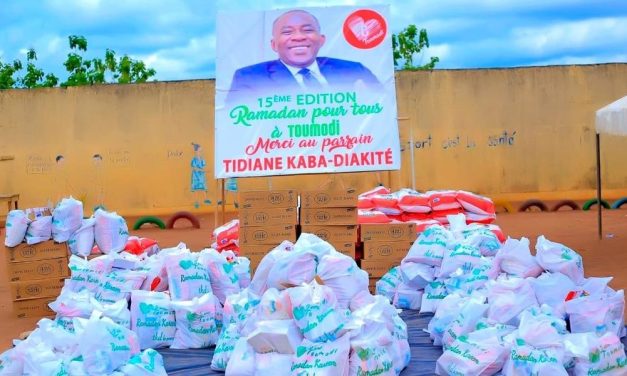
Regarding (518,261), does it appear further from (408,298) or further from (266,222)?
(266,222)

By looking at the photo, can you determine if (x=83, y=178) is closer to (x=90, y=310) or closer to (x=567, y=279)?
(x=90, y=310)

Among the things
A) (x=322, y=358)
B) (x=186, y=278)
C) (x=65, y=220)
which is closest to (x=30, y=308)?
(x=65, y=220)

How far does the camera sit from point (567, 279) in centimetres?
597

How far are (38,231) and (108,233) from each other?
621mm

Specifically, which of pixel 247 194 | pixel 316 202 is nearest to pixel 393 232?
pixel 316 202

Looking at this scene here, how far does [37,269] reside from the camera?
788cm

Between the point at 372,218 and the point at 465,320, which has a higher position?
the point at 372,218

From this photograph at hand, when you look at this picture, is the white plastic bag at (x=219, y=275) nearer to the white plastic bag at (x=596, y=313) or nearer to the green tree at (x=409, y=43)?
the white plastic bag at (x=596, y=313)

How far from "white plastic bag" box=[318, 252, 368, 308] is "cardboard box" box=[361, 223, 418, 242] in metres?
2.49

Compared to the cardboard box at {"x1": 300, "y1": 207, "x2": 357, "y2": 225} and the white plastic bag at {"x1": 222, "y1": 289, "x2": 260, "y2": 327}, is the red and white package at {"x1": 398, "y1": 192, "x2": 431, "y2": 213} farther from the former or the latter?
the white plastic bag at {"x1": 222, "y1": 289, "x2": 260, "y2": 327}

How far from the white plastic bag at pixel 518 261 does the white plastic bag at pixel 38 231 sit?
4105 millimetres

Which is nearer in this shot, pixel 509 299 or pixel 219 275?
pixel 509 299

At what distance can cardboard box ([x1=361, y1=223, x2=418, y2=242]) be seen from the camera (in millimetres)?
8078

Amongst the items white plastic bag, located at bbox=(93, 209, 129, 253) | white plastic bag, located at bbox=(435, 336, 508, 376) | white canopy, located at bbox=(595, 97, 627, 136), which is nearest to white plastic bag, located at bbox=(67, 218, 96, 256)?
white plastic bag, located at bbox=(93, 209, 129, 253)
